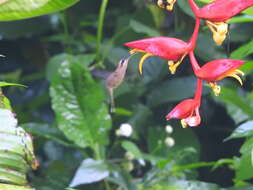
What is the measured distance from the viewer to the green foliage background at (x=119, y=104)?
104cm

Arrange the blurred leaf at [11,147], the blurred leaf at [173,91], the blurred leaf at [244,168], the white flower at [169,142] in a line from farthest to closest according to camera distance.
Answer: the blurred leaf at [173,91] → the white flower at [169,142] → the blurred leaf at [244,168] → the blurred leaf at [11,147]

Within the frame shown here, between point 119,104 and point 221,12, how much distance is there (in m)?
0.73

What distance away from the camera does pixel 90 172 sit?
961 millimetres

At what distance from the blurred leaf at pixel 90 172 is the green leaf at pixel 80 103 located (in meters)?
0.07

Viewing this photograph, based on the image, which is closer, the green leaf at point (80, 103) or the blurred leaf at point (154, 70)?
the green leaf at point (80, 103)

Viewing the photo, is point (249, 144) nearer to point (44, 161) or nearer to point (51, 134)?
point (51, 134)

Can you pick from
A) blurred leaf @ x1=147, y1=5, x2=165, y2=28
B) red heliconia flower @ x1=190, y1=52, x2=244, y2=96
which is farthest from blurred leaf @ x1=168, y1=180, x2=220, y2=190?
blurred leaf @ x1=147, y1=5, x2=165, y2=28

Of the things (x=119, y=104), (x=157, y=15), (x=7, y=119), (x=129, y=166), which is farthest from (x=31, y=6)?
(x=157, y=15)

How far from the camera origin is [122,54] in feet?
4.57

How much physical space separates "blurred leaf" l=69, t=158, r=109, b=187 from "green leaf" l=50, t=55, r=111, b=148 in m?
0.07

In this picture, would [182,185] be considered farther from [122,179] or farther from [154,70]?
[154,70]

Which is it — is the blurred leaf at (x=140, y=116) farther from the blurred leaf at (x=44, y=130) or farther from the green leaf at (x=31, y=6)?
the green leaf at (x=31, y=6)

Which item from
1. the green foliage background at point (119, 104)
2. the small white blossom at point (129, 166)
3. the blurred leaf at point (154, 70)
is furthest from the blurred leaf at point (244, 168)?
the blurred leaf at point (154, 70)

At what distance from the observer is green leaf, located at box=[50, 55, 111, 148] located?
3.43ft
